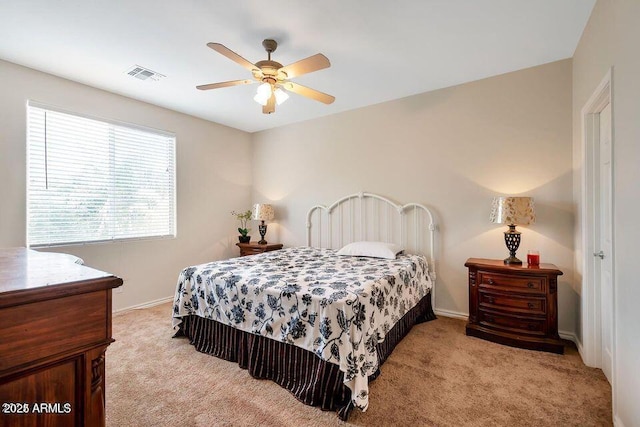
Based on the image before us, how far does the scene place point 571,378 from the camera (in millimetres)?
2094

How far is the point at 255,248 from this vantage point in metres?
4.45

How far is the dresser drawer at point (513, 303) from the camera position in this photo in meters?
2.53

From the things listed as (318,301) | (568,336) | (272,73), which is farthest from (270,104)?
(568,336)

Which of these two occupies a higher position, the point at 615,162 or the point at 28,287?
the point at 615,162

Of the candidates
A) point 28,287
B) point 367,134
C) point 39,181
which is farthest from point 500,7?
point 39,181

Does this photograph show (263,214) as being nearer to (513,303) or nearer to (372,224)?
(372,224)

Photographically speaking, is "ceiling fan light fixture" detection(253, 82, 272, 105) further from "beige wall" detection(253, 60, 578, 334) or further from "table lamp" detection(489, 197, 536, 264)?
"table lamp" detection(489, 197, 536, 264)

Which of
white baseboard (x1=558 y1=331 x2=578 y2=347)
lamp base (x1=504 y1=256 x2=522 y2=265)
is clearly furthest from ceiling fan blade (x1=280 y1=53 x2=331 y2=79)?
white baseboard (x1=558 y1=331 x2=578 y2=347)

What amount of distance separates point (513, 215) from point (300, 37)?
8.18 feet

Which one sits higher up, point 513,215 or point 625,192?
point 625,192

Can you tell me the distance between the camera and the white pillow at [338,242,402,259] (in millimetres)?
3240

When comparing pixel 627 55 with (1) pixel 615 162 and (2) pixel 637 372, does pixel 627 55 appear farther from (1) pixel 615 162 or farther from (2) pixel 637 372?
(2) pixel 637 372

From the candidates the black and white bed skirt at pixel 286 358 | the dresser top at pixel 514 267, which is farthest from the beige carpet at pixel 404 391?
the dresser top at pixel 514 267

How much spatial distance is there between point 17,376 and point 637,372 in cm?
239
